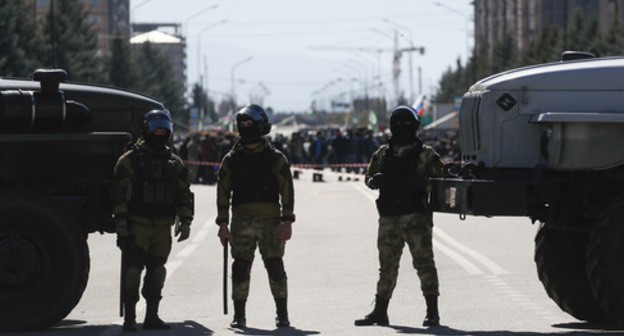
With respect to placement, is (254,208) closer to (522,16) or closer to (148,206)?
(148,206)

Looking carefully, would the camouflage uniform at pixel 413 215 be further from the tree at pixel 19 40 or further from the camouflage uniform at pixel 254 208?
the tree at pixel 19 40

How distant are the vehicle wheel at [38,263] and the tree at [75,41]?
63680 mm

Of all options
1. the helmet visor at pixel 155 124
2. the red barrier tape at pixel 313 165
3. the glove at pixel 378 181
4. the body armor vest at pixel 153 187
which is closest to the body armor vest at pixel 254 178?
the body armor vest at pixel 153 187

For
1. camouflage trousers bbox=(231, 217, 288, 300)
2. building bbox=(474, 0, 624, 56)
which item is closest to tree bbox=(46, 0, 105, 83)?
building bbox=(474, 0, 624, 56)

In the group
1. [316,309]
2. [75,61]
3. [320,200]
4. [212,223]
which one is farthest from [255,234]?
[75,61]

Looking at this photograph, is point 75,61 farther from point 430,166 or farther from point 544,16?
point 430,166

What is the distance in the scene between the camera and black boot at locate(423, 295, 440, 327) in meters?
13.3

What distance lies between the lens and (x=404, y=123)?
13.5 meters

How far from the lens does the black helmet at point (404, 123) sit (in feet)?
44.3

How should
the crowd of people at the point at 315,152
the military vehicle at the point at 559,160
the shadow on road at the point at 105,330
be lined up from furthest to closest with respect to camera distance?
the crowd of people at the point at 315,152
the shadow on road at the point at 105,330
the military vehicle at the point at 559,160

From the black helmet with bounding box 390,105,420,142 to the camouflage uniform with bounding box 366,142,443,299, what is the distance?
8cm

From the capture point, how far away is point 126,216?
43.5 feet

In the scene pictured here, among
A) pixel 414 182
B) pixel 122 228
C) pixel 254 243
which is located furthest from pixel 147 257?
pixel 414 182

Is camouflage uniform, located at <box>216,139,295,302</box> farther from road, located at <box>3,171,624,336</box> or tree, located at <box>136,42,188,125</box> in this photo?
tree, located at <box>136,42,188,125</box>
